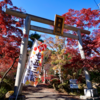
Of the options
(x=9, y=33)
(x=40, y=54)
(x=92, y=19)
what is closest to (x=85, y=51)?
(x=92, y=19)

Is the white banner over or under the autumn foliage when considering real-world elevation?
under

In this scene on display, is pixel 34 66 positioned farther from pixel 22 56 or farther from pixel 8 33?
pixel 8 33

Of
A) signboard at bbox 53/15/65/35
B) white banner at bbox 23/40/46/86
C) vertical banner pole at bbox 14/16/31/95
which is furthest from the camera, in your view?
signboard at bbox 53/15/65/35

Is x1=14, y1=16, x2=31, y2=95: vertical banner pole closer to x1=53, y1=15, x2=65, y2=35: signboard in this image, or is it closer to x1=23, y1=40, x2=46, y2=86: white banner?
x1=23, y1=40, x2=46, y2=86: white banner

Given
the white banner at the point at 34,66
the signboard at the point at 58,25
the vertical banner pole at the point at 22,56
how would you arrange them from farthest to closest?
the signboard at the point at 58,25 < the vertical banner pole at the point at 22,56 < the white banner at the point at 34,66

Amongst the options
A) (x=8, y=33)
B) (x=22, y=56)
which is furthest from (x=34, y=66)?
(x=8, y=33)

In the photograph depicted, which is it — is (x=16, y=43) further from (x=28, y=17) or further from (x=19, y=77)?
(x=19, y=77)

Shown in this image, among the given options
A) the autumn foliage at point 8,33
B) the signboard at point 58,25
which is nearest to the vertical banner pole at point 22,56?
the autumn foliage at point 8,33

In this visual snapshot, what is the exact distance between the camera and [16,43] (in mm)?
4926

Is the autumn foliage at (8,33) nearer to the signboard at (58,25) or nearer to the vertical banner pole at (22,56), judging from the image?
the vertical banner pole at (22,56)

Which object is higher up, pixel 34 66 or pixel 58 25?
pixel 58 25

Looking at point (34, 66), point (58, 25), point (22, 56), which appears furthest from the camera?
point (58, 25)

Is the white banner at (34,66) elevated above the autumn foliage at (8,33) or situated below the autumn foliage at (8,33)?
below

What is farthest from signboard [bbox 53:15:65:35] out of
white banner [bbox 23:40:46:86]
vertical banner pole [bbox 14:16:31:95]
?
white banner [bbox 23:40:46:86]
